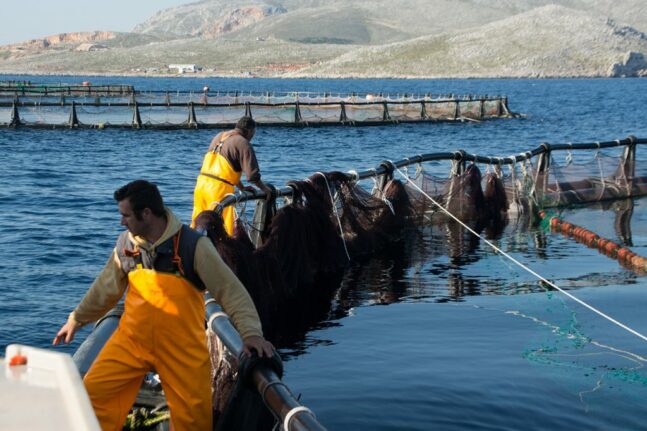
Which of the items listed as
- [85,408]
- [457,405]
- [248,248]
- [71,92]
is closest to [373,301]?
[248,248]

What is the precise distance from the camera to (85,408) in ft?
11.3

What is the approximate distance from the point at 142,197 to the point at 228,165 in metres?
4.92

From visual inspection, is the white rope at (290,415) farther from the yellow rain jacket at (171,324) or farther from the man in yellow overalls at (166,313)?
the yellow rain jacket at (171,324)

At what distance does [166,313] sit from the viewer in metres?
4.95

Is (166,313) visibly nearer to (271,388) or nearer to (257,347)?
(257,347)

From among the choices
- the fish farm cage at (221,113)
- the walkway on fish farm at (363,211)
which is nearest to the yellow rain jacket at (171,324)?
the walkway on fish farm at (363,211)

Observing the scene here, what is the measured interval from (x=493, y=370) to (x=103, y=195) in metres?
17.1

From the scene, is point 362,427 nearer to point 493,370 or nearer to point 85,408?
point 493,370

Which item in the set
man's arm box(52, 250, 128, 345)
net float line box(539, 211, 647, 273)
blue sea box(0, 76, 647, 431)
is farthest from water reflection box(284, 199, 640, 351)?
man's arm box(52, 250, 128, 345)

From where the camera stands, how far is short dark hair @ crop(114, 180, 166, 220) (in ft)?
16.1

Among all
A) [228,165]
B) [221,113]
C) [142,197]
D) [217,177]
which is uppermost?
[142,197]

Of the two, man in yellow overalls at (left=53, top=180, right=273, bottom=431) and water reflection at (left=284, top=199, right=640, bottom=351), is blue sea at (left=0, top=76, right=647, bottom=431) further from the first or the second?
man in yellow overalls at (left=53, top=180, right=273, bottom=431)

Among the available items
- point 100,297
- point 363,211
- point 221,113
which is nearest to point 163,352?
point 100,297

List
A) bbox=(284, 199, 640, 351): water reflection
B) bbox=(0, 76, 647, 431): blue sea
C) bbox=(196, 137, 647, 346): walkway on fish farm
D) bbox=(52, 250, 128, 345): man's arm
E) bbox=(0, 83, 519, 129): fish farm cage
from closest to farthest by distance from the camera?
bbox=(52, 250, 128, 345): man's arm
bbox=(0, 76, 647, 431): blue sea
bbox=(196, 137, 647, 346): walkway on fish farm
bbox=(284, 199, 640, 351): water reflection
bbox=(0, 83, 519, 129): fish farm cage
